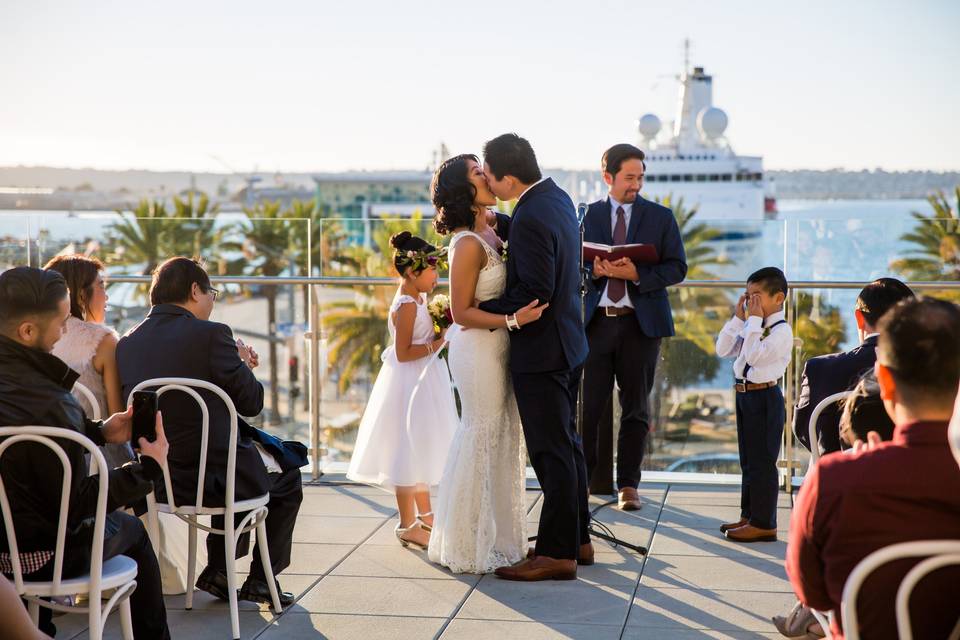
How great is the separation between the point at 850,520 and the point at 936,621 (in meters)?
0.24

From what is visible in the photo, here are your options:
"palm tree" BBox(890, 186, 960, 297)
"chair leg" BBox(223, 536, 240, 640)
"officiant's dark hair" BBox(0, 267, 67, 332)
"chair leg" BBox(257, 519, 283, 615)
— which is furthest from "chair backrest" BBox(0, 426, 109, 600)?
"palm tree" BBox(890, 186, 960, 297)

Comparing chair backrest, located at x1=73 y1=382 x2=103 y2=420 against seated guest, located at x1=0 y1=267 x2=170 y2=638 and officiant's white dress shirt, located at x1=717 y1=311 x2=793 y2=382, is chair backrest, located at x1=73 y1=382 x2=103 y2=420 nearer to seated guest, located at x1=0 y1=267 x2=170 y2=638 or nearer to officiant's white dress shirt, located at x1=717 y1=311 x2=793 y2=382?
seated guest, located at x1=0 y1=267 x2=170 y2=638

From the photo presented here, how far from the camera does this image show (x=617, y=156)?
5.68 m

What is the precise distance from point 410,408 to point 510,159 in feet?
4.19

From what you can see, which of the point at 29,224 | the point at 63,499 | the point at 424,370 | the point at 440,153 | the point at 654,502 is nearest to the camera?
the point at 63,499

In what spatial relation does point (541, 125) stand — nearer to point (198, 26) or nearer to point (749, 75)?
point (749, 75)

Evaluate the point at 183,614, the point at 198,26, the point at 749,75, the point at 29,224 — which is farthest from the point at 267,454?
the point at 749,75

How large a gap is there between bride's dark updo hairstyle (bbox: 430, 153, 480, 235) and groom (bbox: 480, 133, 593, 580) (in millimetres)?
101

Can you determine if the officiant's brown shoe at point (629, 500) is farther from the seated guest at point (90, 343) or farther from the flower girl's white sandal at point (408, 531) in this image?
the seated guest at point (90, 343)

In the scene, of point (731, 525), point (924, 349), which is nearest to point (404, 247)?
point (731, 525)

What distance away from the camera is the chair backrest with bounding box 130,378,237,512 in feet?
12.0

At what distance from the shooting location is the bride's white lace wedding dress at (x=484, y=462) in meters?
4.57

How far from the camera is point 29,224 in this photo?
769 cm

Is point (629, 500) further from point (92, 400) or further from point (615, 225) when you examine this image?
point (92, 400)
